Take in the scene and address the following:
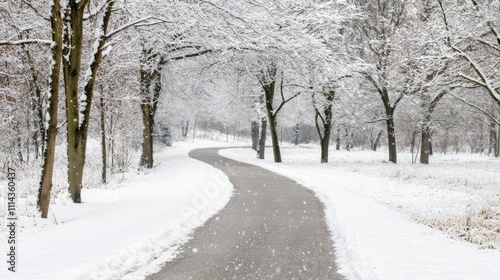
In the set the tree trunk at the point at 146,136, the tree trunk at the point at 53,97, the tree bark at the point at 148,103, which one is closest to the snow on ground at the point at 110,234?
the tree trunk at the point at 53,97

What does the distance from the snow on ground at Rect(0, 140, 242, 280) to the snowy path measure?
0.43 metres

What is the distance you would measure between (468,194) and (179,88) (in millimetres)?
16401

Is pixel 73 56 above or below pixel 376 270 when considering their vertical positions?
above

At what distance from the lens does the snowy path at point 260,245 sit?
5.42 metres

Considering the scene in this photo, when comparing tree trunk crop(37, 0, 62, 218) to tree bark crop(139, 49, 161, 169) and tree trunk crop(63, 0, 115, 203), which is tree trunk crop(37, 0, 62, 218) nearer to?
tree trunk crop(63, 0, 115, 203)

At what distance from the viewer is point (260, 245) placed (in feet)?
22.2

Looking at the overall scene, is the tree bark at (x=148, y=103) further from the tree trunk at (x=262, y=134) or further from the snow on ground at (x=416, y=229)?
the tree trunk at (x=262, y=134)

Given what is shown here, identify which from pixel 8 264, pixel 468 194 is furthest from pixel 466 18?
pixel 8 264

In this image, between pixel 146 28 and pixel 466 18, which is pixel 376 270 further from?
pixel 466 18

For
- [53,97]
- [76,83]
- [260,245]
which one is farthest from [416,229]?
[76,83]

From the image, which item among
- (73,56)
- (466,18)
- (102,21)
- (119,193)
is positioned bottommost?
(119,193)

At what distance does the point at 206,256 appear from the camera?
6109 mm

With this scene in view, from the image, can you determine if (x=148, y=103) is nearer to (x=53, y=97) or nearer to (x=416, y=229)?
(x=53, y=97)

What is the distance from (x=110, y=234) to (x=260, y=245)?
2.79m
